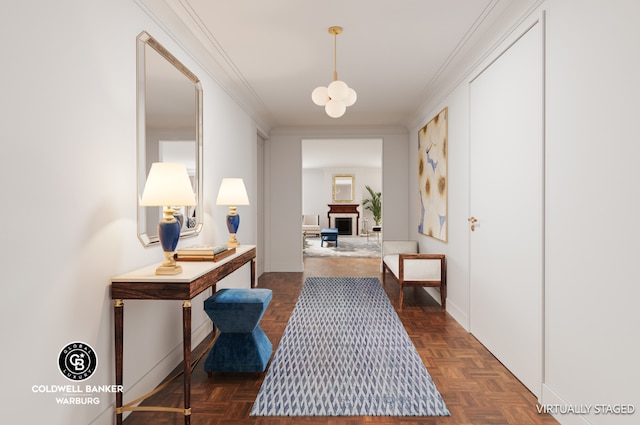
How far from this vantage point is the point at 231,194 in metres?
3.29

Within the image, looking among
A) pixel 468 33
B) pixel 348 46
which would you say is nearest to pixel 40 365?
pixel 348 46

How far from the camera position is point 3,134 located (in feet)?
4.21

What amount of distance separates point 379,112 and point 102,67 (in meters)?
4.15

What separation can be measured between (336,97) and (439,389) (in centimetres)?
226

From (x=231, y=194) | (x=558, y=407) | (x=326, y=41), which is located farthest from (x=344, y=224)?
(x=558, y=407)

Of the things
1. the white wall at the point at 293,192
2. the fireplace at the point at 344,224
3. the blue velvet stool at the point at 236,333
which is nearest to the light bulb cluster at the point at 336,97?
the blue velvet stool at the point at 236,333

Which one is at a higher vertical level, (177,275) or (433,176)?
(433,176)

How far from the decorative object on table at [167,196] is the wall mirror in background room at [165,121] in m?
0.30

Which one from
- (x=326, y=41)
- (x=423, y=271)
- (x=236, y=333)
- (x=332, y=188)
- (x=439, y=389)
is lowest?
(x=439, y=389)

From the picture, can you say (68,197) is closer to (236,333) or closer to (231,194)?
(236,333)

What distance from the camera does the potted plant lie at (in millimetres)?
12477

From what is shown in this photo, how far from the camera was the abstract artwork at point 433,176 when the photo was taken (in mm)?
4164

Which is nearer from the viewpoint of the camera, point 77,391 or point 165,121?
point 77,391

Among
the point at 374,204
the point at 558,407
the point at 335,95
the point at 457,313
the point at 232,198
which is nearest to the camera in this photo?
the point at 558,407
